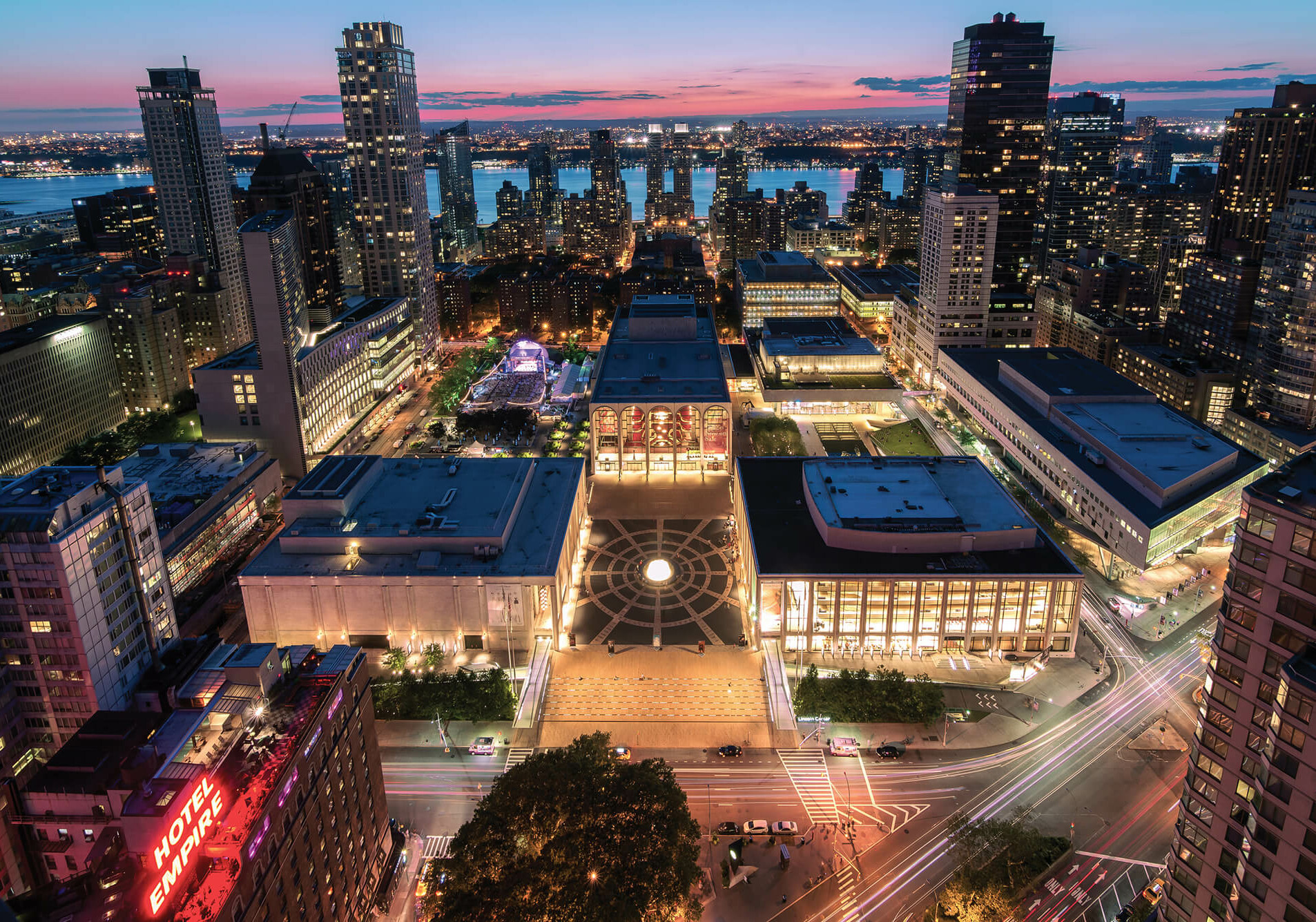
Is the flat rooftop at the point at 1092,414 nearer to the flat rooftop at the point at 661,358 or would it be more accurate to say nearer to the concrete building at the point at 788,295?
the flat rooftop at the point at 661,358

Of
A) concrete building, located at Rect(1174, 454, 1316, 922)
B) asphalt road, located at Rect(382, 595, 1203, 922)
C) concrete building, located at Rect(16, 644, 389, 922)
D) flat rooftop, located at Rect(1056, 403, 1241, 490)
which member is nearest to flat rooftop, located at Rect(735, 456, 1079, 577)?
asphalt road, located at Rect(382, 595, 1203, 922)

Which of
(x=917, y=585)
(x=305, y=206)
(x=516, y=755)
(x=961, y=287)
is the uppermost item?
(x=305, y=206)

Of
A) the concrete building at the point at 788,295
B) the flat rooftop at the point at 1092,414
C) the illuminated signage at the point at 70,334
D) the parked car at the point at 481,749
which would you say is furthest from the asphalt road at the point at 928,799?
the concrete building at the point at 788,295

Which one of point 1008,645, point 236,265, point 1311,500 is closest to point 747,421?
point 1008,645

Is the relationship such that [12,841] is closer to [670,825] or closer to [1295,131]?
[670,825]

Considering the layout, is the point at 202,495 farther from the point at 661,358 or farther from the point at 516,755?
the point at 661,358

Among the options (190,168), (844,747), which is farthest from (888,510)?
(190,168)
